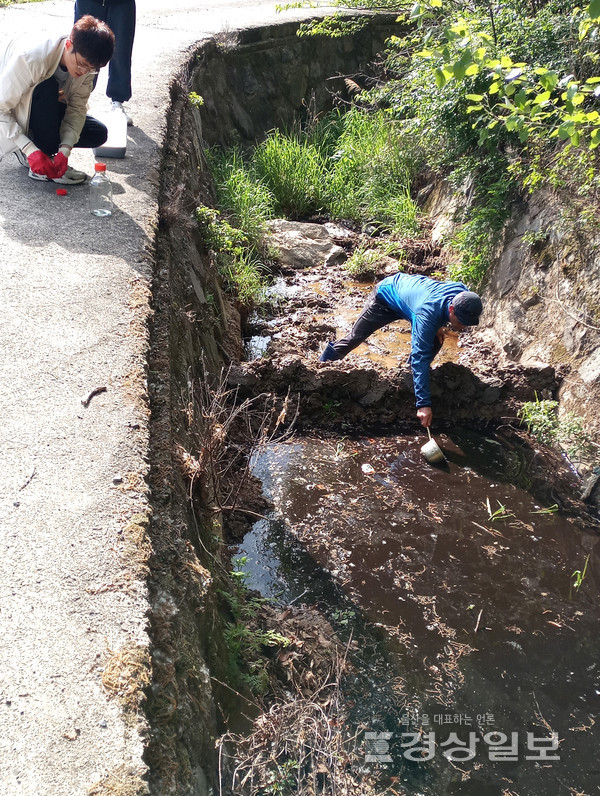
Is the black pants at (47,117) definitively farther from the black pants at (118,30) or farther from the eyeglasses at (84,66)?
the black pants at (118,30)

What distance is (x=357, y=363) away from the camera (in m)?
5.04

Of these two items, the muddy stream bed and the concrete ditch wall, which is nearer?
the concrete ditch wall

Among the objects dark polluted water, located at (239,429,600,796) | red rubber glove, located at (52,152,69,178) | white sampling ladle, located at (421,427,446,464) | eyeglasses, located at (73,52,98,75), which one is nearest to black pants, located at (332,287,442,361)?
dark polluted water, located at (239,429,600,796)

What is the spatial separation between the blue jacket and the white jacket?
2505 mm

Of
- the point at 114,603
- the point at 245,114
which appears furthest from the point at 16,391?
the point at 245,114

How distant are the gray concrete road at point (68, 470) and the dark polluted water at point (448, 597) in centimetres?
140

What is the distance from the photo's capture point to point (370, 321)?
16.4 ft

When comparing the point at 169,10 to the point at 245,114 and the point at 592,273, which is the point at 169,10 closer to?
the point at 245,114

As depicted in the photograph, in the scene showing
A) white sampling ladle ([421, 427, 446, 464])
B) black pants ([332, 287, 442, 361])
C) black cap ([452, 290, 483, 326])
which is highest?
black cap ([452, 290, 483, 326])

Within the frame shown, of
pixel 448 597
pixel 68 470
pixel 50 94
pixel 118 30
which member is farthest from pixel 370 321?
pixel 68 470

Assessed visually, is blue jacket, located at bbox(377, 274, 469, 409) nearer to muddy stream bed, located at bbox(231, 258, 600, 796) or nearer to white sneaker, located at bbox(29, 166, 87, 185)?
muddy stream bed, located at bbox(231, 258, 600, 796)

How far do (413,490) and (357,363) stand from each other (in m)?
1.20

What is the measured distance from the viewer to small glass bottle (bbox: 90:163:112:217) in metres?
4.11

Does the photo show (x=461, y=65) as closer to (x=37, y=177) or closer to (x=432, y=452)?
(x=432, y=452)
